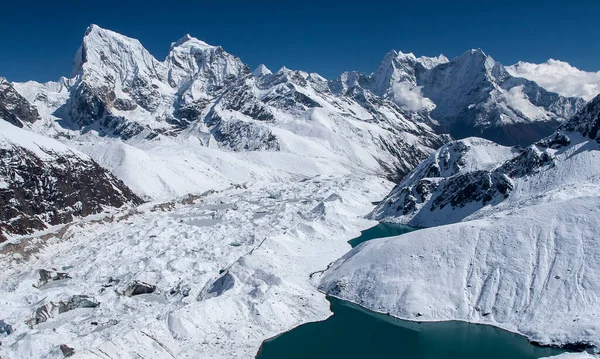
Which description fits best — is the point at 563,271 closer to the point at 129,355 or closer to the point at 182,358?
the point at 182,358

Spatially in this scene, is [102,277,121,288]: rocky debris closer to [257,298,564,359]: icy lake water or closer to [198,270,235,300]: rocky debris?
[198,270,235,300]: rocky debris

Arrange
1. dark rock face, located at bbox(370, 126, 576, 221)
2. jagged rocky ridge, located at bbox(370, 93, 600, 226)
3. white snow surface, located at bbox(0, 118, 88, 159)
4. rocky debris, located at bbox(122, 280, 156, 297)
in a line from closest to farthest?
rocky debris, located at bbox(122, 280, 156, 297), dark rock face, located at bbox(370, 126, 576, 221), jagged rocky ridge, located at bbox(370, 93, 600, 226), white snow surface, located at bbox(0, 118, 88, 159)

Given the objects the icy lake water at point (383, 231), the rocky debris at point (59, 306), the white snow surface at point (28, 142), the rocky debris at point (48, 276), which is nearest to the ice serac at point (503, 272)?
the icy lake water at point (383, 231)

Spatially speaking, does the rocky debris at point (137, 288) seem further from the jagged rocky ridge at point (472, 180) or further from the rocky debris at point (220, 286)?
the jagged rocky ridge at point (472, 180)

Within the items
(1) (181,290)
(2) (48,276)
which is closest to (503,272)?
(1) (181,290)

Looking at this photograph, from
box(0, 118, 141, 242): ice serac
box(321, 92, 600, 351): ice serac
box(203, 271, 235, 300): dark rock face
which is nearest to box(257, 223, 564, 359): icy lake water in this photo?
box(321, 92, 600, 351): ice serac

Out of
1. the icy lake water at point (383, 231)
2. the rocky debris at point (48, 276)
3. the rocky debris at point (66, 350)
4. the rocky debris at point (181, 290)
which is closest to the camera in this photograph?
the rocky debris at point (66, 350)
